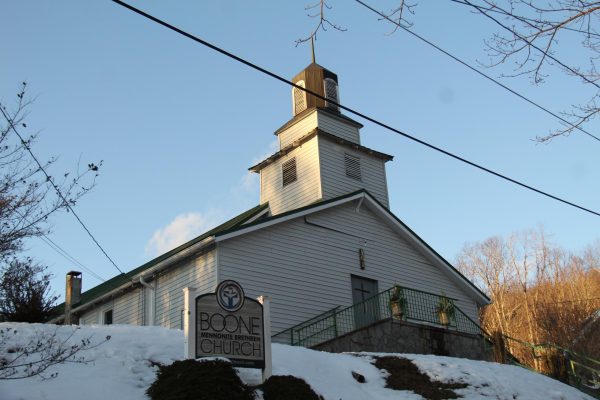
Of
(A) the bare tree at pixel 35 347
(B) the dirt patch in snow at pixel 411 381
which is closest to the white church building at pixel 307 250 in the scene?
(B) the dirt patch in snow at pixel 411 381

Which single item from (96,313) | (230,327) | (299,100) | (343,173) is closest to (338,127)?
(343,173)

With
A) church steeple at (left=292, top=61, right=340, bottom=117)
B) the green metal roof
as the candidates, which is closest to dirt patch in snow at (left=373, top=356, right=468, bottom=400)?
the green metal roof

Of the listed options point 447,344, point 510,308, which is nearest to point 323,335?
point 447,344

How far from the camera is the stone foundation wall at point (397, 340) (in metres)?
18.2

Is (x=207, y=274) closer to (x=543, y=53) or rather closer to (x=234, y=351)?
(x=234, y=351)

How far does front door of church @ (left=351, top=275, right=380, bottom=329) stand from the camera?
21172 mm

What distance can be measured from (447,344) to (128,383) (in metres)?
11.5

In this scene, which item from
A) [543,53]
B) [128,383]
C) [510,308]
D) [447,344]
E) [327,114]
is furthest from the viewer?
[510,308]

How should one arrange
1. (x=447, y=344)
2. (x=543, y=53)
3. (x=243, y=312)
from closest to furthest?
(x=543, y=53) < (x=243, y=312) < (x=447, y=344)

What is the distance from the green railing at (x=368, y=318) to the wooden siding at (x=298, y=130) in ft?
25.2

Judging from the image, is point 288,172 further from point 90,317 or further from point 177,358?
point 177,358

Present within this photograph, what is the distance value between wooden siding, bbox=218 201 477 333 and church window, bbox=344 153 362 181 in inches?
92.7

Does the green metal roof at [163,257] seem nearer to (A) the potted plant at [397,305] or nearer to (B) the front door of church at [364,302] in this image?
(B) the front door of church at [364,302]

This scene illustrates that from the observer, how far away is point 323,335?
2045 centimetres
